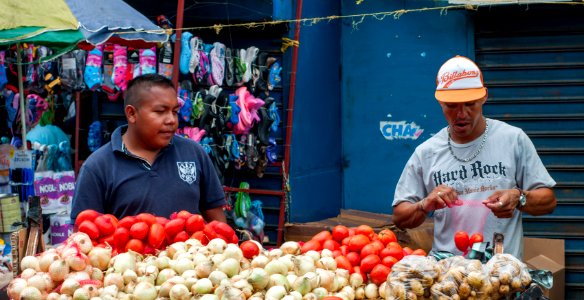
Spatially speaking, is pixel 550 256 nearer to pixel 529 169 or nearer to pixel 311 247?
pixel 529 169

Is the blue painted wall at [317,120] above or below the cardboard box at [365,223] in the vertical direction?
above

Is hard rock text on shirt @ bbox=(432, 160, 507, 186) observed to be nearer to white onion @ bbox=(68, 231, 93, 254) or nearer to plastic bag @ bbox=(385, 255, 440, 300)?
plastic bag @ bbox=(385, 255, 440, 300)

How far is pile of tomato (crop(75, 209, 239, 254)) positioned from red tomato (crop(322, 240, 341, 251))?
45 cm

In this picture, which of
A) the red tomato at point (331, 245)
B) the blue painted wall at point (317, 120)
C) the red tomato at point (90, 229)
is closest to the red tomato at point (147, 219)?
the red tomato at point (90, 229)

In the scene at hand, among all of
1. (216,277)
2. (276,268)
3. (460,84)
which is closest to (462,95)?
(460,84)

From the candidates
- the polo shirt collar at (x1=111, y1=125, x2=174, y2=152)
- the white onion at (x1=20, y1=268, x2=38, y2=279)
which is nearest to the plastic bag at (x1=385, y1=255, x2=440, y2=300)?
the white onion at (x1=20, y1=268, x2=38, y2=279)

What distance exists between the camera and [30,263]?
135 inches

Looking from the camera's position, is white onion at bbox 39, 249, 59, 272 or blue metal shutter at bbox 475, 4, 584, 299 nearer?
white onion at bbox 39, 249, 59, 272

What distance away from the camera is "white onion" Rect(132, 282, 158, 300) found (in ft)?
10.4

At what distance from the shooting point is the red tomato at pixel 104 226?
3.71 m

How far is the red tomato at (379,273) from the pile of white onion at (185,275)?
0.09 feet

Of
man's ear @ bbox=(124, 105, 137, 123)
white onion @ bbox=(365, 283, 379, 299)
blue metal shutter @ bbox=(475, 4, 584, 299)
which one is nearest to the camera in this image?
white onion @ bbox=(365, 283, 379, 299)

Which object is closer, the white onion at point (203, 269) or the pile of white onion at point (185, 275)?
the pile of white onion at point (185, 275)

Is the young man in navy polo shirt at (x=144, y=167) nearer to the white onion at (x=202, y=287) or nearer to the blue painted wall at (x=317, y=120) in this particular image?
the white onion at (x=202, y=287)
